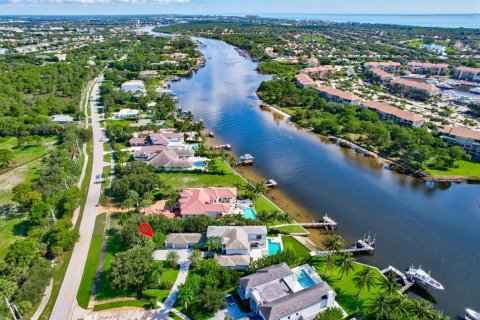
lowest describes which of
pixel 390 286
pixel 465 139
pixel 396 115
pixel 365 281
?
pixel 365 281

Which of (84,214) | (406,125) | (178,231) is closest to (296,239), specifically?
(178,231)

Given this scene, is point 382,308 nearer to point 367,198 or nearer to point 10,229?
point 367,198

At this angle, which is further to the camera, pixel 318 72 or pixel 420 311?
pixel 318 72

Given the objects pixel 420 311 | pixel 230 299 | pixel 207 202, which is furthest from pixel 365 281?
pixel 207 202

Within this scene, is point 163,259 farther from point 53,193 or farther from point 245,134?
point 245,134

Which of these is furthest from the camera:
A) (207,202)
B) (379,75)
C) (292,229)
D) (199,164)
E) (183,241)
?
(379,75)

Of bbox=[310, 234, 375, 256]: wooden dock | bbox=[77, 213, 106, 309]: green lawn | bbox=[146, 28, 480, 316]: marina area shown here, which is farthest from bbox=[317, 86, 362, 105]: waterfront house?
bbox=[77, 213, 106, 309]: green lawn
